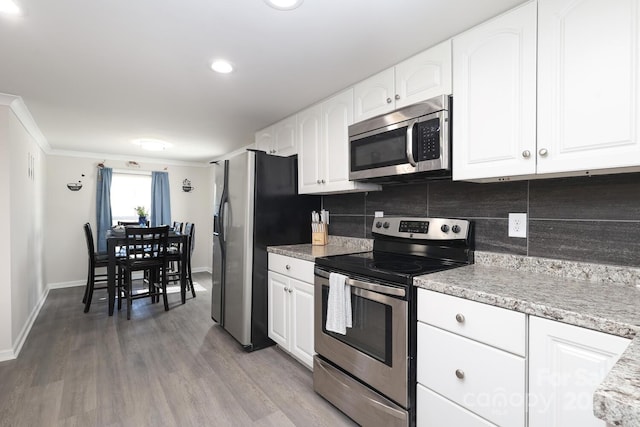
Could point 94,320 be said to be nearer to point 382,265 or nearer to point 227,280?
point 227,280

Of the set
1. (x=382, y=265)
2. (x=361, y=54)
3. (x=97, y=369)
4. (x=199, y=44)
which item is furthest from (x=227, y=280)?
(x=361, y=54)

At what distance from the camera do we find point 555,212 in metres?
1.61

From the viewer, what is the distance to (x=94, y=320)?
11.5 feet

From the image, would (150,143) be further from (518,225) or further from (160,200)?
(518,225)

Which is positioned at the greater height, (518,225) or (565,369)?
(518,225)

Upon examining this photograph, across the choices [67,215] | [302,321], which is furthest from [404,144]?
[67,215]

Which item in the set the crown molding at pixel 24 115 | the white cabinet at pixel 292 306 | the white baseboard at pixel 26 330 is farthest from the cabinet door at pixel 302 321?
the crown molding at pixel 24 115

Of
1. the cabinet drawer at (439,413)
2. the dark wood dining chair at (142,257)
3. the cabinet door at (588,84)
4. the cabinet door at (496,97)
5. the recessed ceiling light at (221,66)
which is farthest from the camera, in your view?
the dark wood dining chair at (142,257)

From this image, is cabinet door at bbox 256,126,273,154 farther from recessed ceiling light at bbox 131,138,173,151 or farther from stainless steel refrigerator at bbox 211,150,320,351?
recessed ceiling light at bbox 131,138,173,151

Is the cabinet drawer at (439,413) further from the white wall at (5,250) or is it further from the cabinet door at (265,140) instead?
the white wall at (5,250)

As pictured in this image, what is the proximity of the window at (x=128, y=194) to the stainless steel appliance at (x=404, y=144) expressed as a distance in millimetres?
4793

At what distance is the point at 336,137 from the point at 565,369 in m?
1.98

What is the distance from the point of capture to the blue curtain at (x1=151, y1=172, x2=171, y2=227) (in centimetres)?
569

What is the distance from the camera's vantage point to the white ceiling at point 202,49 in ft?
5.01
